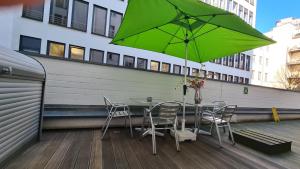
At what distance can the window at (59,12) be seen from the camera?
35.2ft

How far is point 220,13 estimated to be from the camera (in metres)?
2.43

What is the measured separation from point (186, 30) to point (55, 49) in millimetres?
9239

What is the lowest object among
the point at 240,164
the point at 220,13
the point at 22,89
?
the point at 240,164

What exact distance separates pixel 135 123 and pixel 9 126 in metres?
2.71

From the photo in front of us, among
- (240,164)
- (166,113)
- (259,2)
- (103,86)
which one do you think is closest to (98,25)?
(103,86)

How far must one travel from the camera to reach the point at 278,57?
28.5 meters

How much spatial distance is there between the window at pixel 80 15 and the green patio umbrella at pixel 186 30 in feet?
28.5

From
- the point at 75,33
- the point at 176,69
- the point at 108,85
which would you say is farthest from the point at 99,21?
the point at 108,85

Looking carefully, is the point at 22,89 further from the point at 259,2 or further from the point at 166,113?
the point at 259,2

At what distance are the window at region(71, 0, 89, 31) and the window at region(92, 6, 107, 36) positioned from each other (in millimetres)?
549

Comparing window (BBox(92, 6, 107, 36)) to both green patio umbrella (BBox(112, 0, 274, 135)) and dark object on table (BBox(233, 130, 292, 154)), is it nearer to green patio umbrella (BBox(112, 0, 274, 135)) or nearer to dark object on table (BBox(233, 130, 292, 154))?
green patio umbrella (BBox(112, 0, 274, 135))

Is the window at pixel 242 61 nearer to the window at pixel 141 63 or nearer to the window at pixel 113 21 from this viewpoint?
the window at pixel 141 63

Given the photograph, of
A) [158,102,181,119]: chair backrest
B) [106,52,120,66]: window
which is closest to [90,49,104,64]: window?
[106,52,120,66]: window

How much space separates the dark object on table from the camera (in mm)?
3387
